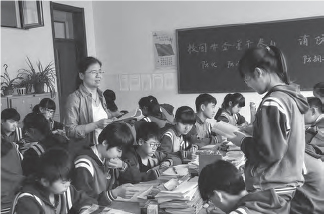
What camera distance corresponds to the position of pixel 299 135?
124cm

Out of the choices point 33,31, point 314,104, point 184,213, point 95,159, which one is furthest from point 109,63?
point 184,213

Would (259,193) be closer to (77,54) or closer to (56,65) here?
(56,65)

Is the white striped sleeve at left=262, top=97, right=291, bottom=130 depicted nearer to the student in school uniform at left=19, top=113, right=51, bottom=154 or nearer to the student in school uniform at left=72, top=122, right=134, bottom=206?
the student in school uniform at left=72, top=122, right=134, bottom=206

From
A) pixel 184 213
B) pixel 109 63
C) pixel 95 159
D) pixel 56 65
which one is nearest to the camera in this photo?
pixel 184 213

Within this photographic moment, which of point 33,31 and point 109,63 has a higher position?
point 33,31

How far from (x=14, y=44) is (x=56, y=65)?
0.77 meters

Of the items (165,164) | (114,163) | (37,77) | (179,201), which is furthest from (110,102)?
(179,201)

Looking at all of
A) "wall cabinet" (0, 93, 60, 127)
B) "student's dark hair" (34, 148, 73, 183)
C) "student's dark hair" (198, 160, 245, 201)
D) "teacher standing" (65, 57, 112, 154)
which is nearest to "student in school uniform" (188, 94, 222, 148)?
"teacher standing" (65, 57, 112, 154)

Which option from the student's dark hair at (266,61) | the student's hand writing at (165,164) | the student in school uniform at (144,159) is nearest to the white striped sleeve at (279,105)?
the student's dark hair at (266,61)

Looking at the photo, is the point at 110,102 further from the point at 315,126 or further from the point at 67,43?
the point at 315,126

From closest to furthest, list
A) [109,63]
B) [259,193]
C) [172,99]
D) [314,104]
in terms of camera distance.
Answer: [259,193] → [314,104] → [172,99] → [109,63]

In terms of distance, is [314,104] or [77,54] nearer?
[314,104]

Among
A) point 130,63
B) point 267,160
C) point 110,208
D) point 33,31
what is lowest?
point 110,208

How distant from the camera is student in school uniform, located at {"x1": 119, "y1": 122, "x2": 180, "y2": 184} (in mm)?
2068
